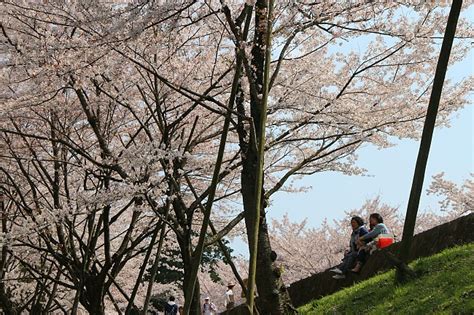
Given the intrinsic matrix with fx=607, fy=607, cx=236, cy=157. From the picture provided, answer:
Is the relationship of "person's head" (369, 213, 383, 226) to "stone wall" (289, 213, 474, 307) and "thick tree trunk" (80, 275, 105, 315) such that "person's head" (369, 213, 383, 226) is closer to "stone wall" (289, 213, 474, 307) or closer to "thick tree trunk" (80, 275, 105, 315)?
"stone wall" (289, 213, 474, 307)

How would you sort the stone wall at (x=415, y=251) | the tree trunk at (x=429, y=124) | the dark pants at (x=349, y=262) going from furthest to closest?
1. the dark pants at (x=349, y=262)
2. the stone wall at (x=415, y=251)
3. the tree trunk at (x=429, y=124)

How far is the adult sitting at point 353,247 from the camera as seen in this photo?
9.36 m

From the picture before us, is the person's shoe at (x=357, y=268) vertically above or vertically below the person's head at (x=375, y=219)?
below

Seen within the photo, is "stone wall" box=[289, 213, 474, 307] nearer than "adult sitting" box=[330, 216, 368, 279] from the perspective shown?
Yes

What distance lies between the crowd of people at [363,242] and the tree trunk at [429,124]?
2688 mm

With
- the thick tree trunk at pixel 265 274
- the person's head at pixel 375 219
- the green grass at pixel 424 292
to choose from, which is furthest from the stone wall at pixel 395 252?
the thick tree trunk at pixel 265 274

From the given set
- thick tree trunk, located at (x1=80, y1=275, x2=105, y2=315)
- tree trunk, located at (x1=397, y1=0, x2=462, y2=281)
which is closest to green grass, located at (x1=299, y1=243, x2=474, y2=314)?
tree trunk, located at (x1=397, y1=0, x2=462, y2=281)

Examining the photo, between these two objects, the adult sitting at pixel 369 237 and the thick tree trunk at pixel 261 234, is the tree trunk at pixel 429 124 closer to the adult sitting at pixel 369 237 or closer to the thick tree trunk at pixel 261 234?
the thick tree trunk at pixel 261 234

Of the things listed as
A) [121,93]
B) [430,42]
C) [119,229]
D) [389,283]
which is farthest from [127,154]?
[119,229]

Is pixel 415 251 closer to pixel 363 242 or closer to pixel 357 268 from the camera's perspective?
Result: pixel 363 242

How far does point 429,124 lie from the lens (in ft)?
18.4

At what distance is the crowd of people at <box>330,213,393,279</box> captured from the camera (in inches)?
360

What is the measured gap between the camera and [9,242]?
848 cm

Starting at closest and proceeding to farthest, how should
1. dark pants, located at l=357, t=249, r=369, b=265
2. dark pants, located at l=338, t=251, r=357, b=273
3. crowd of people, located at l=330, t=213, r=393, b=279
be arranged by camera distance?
crowd of people, located at l=330, t=213, r=393, b=279, dark pants, located at l=357, t=249, r=369, b=265, dark pants, located at l=338, t=251, r=357, b=273
